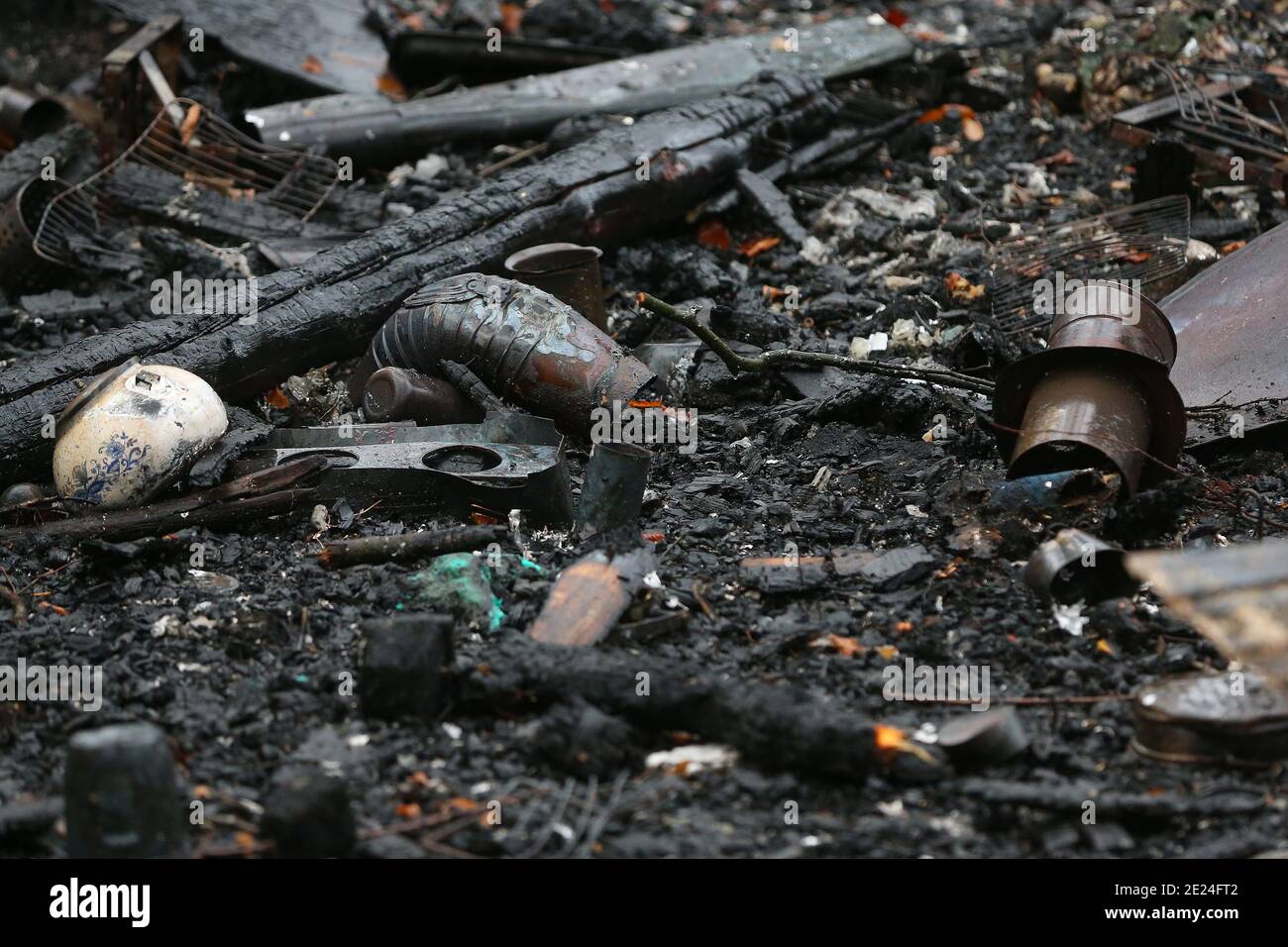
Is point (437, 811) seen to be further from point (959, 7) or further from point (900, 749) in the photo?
point (959, 7)

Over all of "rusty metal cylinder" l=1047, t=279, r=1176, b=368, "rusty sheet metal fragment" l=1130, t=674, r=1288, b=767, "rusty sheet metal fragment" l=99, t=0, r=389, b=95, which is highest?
"rusty sheet metal fragment" l=99, t=0, r=389, b=95

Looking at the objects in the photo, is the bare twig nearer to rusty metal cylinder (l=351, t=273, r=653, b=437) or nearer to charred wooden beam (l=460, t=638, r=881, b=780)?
rusty metal cylinder (l=351, t=273, r=653, b=437)

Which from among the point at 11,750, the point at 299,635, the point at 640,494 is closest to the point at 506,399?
the point at 640,494

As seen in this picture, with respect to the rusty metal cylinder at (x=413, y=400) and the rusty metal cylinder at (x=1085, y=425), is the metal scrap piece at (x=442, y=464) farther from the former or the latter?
the rusty metal cylinder at (x=1085, y=425)

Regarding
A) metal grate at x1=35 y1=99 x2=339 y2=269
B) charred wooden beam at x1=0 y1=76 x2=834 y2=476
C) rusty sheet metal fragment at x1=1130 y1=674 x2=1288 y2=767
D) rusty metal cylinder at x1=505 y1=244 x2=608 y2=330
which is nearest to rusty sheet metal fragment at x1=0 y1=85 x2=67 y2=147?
metal grate at x1=35 y1=99 x2=339 y2=269

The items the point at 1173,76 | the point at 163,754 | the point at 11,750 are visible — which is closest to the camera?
the point at 163,754

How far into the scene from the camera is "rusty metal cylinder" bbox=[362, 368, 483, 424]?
18.0ft

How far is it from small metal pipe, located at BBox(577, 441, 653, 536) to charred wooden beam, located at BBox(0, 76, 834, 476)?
1.90 meters

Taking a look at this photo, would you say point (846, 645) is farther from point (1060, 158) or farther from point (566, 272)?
point (1060, 158)

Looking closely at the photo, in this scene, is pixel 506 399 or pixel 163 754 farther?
pixel 506 399

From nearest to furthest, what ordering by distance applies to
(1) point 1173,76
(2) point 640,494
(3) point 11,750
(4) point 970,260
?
(3) point 11,750, (2) point 640,494, (4) point 970,260, (1) point 1173,76

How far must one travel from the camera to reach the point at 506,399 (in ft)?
18.8

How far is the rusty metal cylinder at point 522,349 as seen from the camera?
558 centimetres
